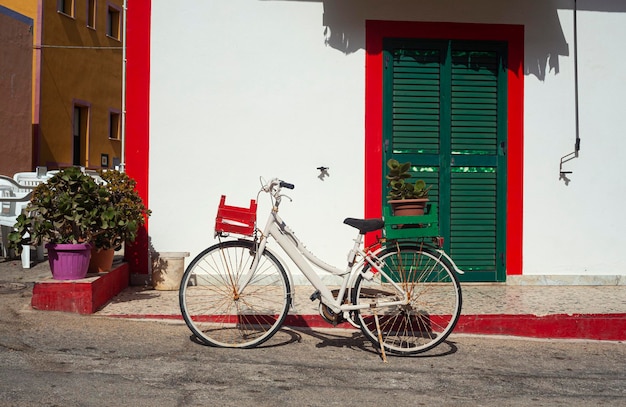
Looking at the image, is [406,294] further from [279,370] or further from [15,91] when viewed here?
[15,91]

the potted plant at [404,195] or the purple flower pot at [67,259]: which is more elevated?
the potted plant at [404,195]

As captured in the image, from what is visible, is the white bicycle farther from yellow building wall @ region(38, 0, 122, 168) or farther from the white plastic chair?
yellow building wall @ region(38, 0, 122, 168)

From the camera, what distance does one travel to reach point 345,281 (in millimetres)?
5391

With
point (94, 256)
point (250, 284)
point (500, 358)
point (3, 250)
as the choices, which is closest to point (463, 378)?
point (500, 358)

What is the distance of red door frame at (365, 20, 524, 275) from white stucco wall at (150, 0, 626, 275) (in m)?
0.08

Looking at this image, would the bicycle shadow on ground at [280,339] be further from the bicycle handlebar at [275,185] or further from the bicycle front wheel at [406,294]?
the bicycle handlebar at [275,185]

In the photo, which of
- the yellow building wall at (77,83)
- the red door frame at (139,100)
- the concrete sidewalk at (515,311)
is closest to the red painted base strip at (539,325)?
Result: the concrete sidewalk at (515,311)

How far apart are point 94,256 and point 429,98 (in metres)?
3.67

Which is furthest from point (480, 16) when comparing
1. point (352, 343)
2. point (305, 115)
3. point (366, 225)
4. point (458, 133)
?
point (352, 343)

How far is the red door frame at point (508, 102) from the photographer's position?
7.82 metres

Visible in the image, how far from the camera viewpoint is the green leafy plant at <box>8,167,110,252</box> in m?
6.32

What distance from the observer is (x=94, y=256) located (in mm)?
6922

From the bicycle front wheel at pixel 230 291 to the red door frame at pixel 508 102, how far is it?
238cm

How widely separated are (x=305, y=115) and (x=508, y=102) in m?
2.11
